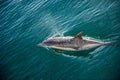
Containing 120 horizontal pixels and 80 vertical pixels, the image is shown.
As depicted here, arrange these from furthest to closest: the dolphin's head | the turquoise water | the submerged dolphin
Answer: the dolphin's head < the submerged dolphin < the turquoise water

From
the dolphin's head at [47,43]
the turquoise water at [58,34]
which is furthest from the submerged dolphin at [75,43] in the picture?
the turquoise water at [58,34]

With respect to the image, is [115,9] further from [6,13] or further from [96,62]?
[6,13]

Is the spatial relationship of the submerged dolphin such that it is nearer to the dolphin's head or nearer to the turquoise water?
the dolphin's head

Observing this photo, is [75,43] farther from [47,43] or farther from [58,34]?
[58,34]

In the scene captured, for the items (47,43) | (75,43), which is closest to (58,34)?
(47,43)

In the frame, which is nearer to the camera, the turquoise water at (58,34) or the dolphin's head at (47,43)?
the turquoise water at (58,34)

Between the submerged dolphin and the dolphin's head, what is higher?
the dolphin's head

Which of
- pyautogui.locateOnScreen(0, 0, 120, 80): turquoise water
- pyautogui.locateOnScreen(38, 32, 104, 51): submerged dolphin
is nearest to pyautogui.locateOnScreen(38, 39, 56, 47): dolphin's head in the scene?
pyautogui.locateOnScreen(38, 32, 104, 51): submerged dolphin

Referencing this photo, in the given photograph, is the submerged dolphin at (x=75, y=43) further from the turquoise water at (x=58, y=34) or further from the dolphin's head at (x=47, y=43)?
the turquoise water at (x=58, y=34)
